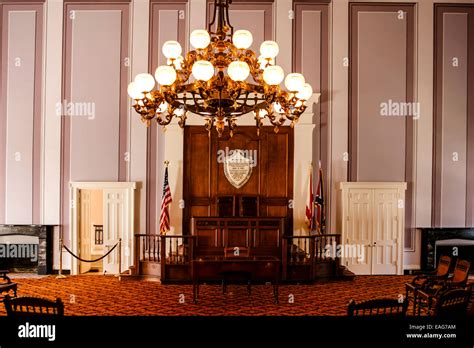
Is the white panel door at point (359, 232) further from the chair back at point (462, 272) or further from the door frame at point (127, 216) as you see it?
the door frame at point (127, 216)

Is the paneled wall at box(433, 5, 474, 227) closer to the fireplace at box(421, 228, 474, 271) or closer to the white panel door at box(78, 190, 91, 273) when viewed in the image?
the fireplace at box(421, 228, 474, 271)

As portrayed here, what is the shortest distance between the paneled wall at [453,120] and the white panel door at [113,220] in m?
6.97

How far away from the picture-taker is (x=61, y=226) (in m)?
10.3

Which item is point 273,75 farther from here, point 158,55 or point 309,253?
point 158,55

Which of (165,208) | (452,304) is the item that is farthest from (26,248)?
(452,304)

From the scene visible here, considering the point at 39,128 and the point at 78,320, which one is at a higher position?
the point at 39,128

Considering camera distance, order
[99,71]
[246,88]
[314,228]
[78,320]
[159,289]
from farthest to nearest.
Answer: [99,71] < [314,228] < [159,289] < [246,88] < [78,320]

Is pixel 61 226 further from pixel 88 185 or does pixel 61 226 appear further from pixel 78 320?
pixel 78 320

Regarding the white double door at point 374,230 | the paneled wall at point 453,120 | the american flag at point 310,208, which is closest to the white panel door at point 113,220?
the american flag at point 310,208

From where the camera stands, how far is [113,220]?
10.2 metres

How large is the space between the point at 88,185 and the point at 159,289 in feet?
11.1

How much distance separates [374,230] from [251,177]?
2969mm

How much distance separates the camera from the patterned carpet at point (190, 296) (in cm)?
659

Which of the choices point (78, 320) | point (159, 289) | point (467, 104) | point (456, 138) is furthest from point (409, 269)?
point (78, 320)
